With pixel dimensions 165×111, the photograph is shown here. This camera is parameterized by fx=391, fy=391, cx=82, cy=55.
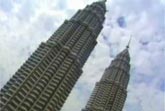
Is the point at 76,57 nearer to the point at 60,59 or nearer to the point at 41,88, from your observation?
the point at 60,59

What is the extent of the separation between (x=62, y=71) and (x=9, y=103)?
117ft

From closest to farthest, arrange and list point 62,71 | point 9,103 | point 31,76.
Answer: point 9,103 < point 31,76 < point 62,71

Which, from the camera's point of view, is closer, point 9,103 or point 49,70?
point 9,103

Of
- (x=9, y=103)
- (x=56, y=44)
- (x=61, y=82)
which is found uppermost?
(x=56, y=44)

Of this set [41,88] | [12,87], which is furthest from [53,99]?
[12,87]

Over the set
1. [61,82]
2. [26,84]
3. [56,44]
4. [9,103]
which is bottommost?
[9,103]

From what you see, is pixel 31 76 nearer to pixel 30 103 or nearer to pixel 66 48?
pixel 30 103

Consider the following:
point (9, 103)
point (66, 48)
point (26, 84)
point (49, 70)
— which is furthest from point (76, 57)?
point (9, 103)

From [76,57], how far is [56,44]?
13171 millimetres

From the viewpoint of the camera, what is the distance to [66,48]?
198625 millimetres

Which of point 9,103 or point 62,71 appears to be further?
point 62,71

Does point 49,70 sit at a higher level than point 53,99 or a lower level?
higher

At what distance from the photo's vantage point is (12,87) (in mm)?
171125

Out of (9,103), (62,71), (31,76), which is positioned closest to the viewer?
(9,103)
